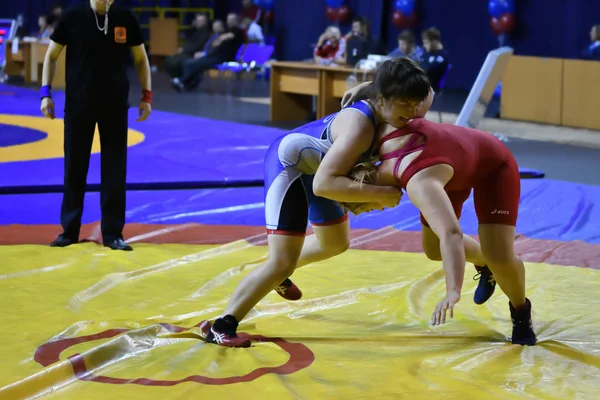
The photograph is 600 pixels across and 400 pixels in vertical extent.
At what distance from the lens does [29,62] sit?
15.2 metres

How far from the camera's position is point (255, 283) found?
310 cm

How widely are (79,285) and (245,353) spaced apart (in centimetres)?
111

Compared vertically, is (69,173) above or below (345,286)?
above

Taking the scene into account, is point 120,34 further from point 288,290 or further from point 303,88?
point 303,88

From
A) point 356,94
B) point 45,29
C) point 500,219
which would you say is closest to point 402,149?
point 356,94

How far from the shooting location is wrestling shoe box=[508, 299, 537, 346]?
312 cm

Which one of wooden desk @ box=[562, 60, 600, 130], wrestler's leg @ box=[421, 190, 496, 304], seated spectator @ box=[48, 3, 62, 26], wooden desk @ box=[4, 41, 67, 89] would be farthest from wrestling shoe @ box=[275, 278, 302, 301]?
seated spectator @ box=[48, 3, 62, 26]

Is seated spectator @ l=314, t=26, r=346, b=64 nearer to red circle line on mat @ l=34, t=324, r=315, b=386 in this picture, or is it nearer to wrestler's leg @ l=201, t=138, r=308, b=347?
wrestler's leg @ l=201, t=138, r=308, b=347

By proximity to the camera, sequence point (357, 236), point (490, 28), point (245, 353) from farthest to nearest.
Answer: point (490, 28)
point (357, 236)
point (245, 353)

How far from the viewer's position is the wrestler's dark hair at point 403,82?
2.69 metres

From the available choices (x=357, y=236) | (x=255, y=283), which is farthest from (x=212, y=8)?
(x=255, y=283)

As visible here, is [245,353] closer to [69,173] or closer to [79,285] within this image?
[79,285]

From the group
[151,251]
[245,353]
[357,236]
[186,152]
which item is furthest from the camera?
[186,152]

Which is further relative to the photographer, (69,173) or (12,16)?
(12,16)
